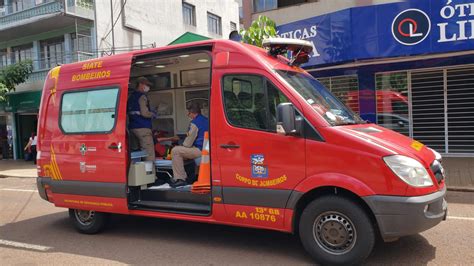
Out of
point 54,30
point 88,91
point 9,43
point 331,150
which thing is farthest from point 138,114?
point 9,43

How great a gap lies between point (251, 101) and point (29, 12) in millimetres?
18598

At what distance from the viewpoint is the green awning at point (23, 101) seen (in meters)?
20.3

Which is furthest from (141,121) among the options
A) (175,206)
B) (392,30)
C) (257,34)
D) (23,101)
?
(23,101)

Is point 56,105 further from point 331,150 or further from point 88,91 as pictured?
point 331,150

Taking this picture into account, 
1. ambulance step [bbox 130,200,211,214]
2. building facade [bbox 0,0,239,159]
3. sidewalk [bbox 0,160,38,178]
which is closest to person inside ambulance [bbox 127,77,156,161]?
ambulance step [bbox 130,200,211,214]

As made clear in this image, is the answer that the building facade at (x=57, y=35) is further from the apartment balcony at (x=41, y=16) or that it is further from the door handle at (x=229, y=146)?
the door handle at (x=229, y=146)

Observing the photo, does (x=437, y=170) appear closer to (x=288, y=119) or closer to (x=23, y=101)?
(x=288, y=119)

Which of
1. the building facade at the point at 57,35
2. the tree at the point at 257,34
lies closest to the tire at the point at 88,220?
the tree at the point at 257,34

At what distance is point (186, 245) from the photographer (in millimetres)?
5523

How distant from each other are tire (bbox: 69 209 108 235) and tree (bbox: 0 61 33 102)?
15.0 metres

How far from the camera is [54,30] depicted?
20.6 m

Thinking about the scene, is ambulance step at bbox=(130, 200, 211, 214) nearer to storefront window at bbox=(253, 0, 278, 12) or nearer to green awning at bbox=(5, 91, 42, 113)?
storefront window at bbox=(253, 0, 278, 12)

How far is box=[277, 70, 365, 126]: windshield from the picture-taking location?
4.73 m

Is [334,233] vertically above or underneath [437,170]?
underneath
